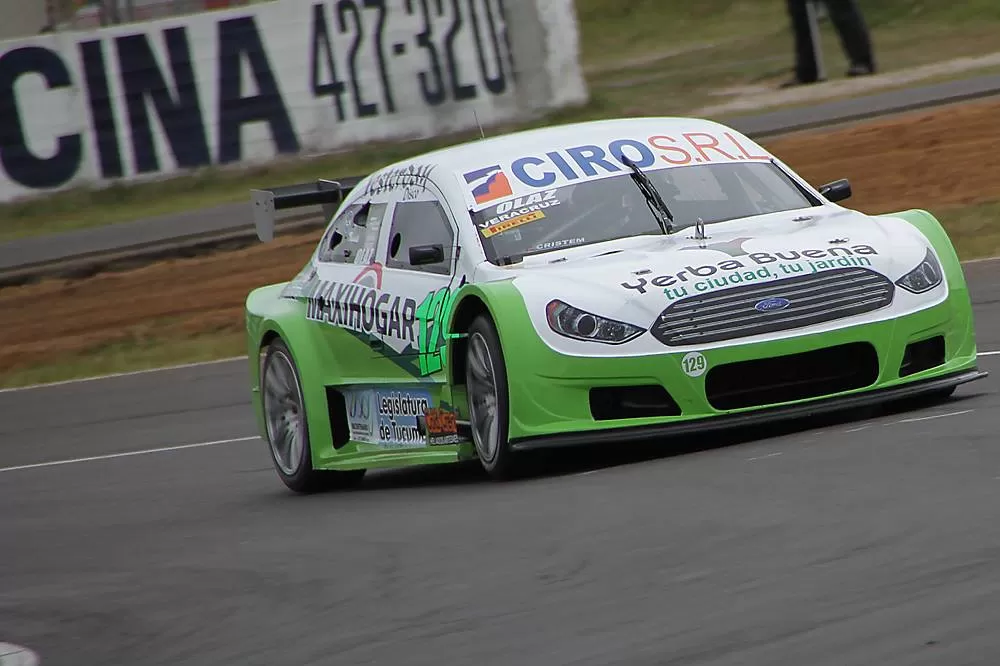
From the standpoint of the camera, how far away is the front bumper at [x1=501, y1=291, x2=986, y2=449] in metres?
7.41

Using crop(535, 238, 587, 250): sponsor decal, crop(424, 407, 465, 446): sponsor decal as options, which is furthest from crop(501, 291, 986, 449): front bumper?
crop(535, 238, 587, 250): sponsor decal

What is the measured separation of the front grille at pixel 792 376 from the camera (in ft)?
24.5

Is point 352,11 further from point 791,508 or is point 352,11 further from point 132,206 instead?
point 791,508

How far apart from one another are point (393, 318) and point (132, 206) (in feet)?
55.4

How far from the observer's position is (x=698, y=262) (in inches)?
301

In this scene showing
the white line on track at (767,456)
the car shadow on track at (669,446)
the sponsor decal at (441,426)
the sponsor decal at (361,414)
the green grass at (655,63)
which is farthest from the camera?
the green grass at (655,63)

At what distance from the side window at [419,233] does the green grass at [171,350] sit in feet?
25.1

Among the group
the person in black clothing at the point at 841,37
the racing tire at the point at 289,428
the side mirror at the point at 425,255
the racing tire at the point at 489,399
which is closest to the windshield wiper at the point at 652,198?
the side mirror at the point at 425,255

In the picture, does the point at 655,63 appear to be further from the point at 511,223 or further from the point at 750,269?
the point at 750,269

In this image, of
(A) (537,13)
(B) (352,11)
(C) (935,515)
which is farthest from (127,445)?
(A) (537,13)

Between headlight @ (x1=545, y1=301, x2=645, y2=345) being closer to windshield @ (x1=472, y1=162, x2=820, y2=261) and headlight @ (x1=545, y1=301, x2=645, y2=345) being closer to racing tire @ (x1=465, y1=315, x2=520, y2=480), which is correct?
racing tire @ (x1=465, y1=315, x2=520, y2=480)

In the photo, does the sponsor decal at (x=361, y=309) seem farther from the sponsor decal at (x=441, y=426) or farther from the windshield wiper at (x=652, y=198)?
the windshield wiper at (x=652, y=198)

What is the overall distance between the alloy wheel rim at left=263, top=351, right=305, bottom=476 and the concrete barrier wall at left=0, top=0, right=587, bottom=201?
15734 millimetres

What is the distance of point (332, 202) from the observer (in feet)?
35.0
